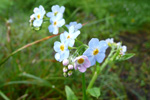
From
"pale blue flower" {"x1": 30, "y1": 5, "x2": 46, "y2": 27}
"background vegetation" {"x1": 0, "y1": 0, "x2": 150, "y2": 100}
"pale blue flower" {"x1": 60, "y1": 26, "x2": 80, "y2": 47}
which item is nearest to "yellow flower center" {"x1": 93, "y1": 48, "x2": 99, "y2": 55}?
"pale blue flower" {"x1": 60, "y1": 26, "x2": 80, "y2": 47}

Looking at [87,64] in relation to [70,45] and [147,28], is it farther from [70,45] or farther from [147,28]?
[147,28]

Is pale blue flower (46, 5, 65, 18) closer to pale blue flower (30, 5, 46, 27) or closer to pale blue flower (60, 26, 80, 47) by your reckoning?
pale blue flower (30, 5, 46, 27)

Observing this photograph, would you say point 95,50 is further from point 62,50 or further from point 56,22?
point 56,22

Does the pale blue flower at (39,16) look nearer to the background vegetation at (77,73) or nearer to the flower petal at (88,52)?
the flower petal at (88,52)

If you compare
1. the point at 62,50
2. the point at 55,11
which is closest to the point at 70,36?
the point at 62,50

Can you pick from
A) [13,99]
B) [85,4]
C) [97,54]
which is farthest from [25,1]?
[97,54]

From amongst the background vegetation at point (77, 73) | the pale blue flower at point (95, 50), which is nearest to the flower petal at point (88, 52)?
the pale blue flower at point (95, 50)
